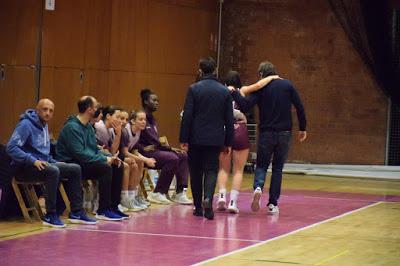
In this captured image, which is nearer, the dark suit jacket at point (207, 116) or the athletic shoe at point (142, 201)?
the dark suit jacket at point (207, 116)

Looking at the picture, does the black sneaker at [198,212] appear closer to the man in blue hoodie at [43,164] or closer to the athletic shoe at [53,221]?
the man in blue hoodie at [43,164]

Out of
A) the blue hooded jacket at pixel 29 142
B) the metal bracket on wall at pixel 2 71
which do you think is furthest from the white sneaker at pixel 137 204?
the metal bracket on wall at pixel 2 71

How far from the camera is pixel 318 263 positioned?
7.32m

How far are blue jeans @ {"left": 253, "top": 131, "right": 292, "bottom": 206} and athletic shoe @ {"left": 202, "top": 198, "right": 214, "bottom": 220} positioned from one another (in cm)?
81

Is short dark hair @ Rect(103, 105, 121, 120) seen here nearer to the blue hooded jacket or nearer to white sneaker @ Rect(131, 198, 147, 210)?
white sneaker @ Rect(131, 198, 147, 210)

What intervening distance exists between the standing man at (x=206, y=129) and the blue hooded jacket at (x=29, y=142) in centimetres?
152

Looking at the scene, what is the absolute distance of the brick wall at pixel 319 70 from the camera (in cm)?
1817

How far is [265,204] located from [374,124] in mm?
6777

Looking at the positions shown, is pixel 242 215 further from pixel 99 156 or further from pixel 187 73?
pixel 187 73

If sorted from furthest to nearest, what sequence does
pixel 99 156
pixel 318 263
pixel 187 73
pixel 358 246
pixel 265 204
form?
pixel 187 73, pixel 265 204, pixel 99 156, pixel 358 246, pixel 318 263

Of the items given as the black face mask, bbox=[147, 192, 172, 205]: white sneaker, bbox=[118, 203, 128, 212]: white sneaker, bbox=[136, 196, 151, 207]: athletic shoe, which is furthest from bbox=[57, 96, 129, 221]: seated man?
bbox=[147, 192, 172, 205]: white sneaker

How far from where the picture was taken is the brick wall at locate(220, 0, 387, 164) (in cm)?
1817

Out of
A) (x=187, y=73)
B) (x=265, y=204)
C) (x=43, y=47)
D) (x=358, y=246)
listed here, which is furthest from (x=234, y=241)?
(x=187, y=73)

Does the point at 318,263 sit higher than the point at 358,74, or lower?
lower
